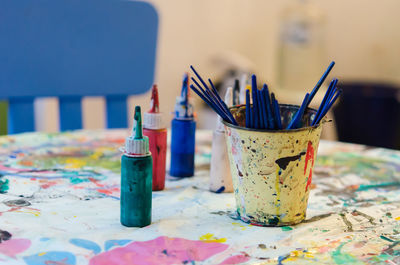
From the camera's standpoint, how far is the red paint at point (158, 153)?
2.29ft

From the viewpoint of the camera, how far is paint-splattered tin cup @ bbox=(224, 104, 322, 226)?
56 centimetres

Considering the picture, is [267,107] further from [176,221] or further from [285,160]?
[176,221]

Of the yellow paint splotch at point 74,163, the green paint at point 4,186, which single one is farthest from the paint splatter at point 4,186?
the yellow paint splotch at point 74,163

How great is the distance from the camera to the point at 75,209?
63cm

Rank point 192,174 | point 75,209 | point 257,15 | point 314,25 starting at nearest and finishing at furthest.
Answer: point 75,209 → point 192,174 → point 314,25 → point 257,15

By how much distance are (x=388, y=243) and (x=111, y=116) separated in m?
0.84

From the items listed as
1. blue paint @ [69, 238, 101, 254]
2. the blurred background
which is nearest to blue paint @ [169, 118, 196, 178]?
blue paint @ [69, 238, 101, 254]

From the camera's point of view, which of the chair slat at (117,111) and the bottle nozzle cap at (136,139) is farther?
the chair slat at (117,111)

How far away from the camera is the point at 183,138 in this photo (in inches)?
30.3

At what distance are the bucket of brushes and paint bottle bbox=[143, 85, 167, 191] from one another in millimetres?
130

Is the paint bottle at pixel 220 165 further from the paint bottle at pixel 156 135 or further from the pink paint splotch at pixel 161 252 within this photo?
the pink paint splotch at pixel 161 252

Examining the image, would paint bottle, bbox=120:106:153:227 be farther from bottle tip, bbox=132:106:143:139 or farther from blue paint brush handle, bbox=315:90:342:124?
blue paint brush handle, bbox=315:90:342:124

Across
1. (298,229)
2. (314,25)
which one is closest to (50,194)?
(298,229)

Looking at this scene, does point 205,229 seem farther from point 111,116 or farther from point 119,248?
point 111,116
